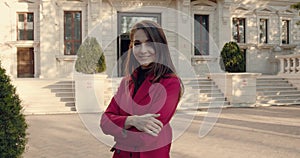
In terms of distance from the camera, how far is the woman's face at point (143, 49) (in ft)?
5.47

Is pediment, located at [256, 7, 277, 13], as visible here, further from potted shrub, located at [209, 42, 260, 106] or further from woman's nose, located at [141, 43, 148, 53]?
woman's nose, located at [141, 43, 148, 53]

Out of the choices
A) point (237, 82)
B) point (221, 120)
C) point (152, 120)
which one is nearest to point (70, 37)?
point (237, 82)

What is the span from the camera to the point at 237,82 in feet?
43.9

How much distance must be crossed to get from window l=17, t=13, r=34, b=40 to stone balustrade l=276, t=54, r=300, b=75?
1444 centimetres

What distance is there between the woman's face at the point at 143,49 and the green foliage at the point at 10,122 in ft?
7.08

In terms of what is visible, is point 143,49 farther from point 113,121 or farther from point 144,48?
point 113,121

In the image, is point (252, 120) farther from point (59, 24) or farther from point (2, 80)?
point (59, 24)

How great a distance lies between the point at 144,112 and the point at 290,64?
16.9 m

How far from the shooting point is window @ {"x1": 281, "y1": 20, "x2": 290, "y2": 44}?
77.0 ft

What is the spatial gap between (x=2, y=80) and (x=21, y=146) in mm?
740

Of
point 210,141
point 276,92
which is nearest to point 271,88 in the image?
point 276,92

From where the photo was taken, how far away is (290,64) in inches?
661

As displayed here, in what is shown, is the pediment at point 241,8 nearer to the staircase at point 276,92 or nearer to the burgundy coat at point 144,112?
the staircase at point 276,92

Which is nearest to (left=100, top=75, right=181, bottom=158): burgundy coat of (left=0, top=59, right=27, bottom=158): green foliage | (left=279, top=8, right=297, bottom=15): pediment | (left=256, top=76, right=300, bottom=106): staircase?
(left=0, top=59, right=27, bottom=158): green foliage
